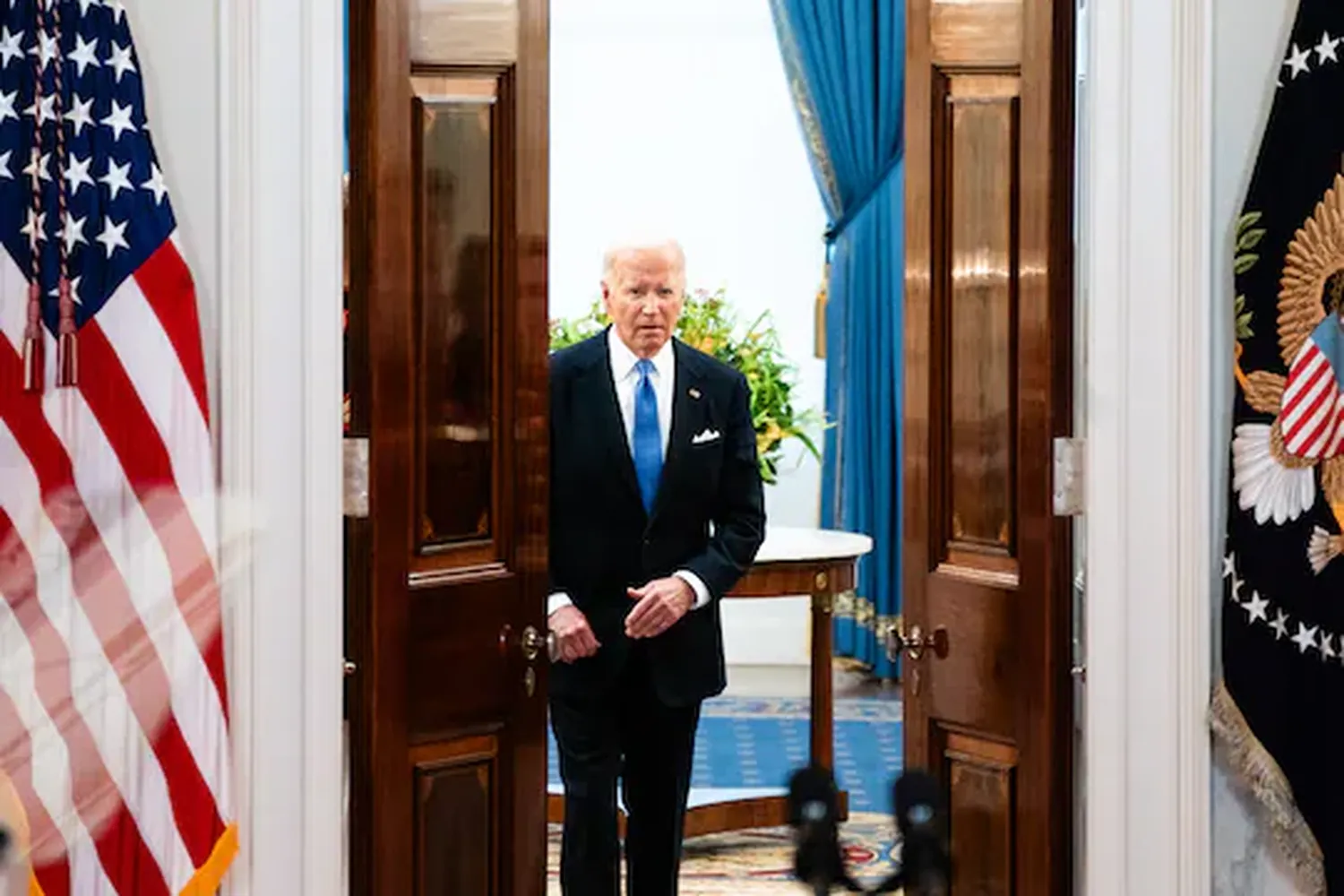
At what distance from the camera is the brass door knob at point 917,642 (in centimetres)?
283

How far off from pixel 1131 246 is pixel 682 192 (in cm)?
488

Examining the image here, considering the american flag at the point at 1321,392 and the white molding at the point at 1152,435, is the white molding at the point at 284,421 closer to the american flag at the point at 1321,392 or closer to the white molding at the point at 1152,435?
→ the white molding at the point at 1152,435

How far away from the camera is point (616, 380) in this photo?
3.68 metres

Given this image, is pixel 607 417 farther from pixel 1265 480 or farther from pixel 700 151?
pixel 700 151

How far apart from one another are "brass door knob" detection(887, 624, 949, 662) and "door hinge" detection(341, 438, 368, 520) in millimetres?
913

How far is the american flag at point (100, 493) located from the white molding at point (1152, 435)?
50.3 inches

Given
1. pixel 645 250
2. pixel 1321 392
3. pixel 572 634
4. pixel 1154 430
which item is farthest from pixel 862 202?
pixel 1321 392

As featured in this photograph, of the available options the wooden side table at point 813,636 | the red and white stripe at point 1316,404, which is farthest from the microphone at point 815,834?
the wooden side table at point 813,636

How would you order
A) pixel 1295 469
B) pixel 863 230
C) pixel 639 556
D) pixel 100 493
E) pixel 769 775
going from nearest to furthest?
1. pixel 100 493
2. pixel 1295 469
3. pixel 639 556
4. pixel 769 775
5. pixel 863 230

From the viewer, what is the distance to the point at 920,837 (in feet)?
3.02

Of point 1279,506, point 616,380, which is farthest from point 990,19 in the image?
point 616,380

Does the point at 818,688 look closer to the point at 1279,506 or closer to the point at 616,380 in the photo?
the point at 616,380

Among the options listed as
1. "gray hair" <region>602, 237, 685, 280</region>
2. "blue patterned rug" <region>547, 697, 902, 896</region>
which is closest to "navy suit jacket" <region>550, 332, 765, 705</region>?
"gray hair" <region>602, 237, 685, 280</region>

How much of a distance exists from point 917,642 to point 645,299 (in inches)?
46.1
